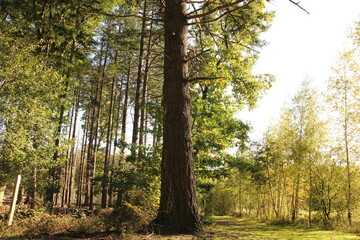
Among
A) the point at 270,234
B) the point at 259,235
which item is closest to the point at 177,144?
the point at 259,235

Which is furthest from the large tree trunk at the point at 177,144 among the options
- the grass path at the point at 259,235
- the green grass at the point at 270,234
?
the green grass at the point at 270,234

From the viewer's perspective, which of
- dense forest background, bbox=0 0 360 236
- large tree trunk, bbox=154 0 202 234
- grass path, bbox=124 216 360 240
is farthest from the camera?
dense forest background, bbox=0 0 360 236

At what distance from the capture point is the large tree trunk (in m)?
3.38

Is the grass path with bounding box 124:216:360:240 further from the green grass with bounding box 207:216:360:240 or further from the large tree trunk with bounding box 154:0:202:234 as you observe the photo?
the large tree trunk with bounding box 154:0:202:234

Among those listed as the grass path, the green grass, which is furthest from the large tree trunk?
the green grass

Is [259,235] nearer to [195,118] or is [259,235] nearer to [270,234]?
[270,234]

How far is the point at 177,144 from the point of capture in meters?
3.63

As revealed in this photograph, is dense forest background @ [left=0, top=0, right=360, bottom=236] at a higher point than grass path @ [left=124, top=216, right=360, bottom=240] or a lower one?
higher

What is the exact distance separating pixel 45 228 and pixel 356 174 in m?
11.1

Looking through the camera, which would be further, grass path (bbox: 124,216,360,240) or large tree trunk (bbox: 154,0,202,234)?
large tree trunk (bbox: 154,0,202,234)

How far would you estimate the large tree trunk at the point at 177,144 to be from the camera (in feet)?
11.1

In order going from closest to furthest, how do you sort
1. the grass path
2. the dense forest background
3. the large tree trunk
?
the grass path, the large tree trunk, the dense forest background

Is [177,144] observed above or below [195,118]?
below

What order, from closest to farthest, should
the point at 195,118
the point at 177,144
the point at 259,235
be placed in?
the point at 177,144
the point at 259,235
the point at 195,118
